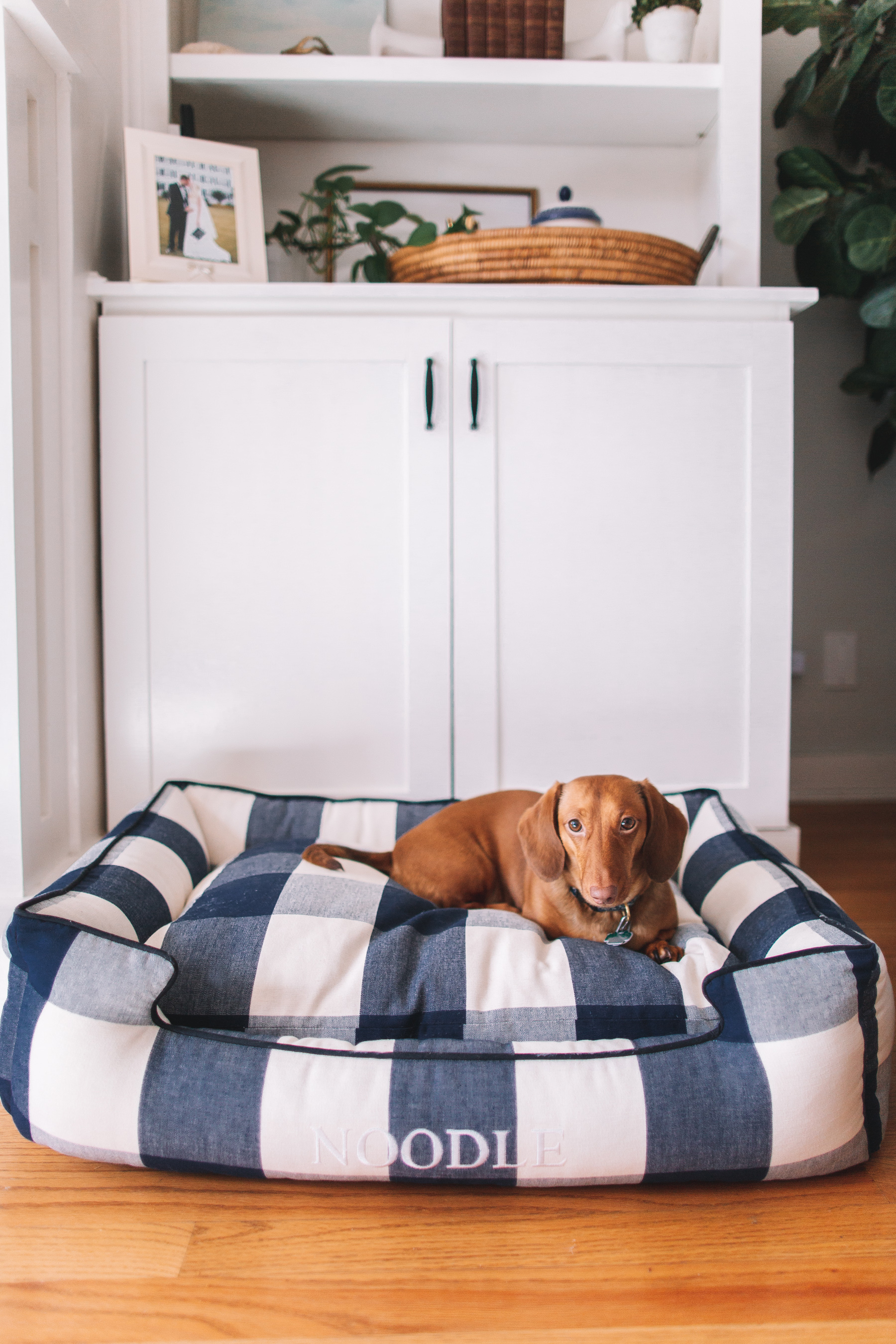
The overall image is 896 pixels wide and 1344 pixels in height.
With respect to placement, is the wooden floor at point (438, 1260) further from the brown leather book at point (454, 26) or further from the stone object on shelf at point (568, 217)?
the brown leather book at point (454, 26)

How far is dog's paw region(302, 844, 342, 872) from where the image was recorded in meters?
1.33

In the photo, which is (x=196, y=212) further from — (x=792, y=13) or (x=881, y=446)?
(x=881, y=446)

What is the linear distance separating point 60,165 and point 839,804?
2.46 metres

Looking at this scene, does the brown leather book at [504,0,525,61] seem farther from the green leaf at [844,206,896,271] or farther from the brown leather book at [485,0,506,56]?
the green leaf at [844,206,896,271]

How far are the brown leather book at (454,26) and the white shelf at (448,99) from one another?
0.10 m

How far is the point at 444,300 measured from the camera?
175 centimetres

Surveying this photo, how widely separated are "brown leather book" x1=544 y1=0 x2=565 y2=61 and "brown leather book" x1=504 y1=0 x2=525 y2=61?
5 cm

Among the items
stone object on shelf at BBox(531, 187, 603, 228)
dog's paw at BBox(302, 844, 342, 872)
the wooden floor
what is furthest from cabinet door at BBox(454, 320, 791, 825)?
the wooden floor

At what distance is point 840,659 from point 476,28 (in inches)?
74.7

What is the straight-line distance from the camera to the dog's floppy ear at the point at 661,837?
46.7 inches

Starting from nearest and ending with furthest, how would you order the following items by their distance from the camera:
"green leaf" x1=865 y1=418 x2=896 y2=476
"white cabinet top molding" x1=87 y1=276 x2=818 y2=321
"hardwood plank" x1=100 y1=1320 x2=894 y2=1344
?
"hardwood plank" x1=100 y1=1320 x2=894 y2=1344 < "white cabinet top molding" x1=87 y1=276 x2=818 y2=321 < "green leaf" x1=865 y1=418 x2=896 y2=476

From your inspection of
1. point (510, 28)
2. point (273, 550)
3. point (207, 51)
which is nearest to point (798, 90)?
point (510, 28)

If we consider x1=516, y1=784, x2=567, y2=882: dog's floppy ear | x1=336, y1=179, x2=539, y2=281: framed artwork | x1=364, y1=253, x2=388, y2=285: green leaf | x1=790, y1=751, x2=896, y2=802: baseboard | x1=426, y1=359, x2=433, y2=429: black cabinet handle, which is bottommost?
x1=790, y1=751, x2=896, y2=802: baseboard

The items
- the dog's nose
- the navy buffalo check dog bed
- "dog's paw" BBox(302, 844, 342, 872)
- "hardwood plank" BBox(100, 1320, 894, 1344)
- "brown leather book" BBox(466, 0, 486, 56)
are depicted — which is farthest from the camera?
"brown leather book" BBox(466, 0, 486, 56)
